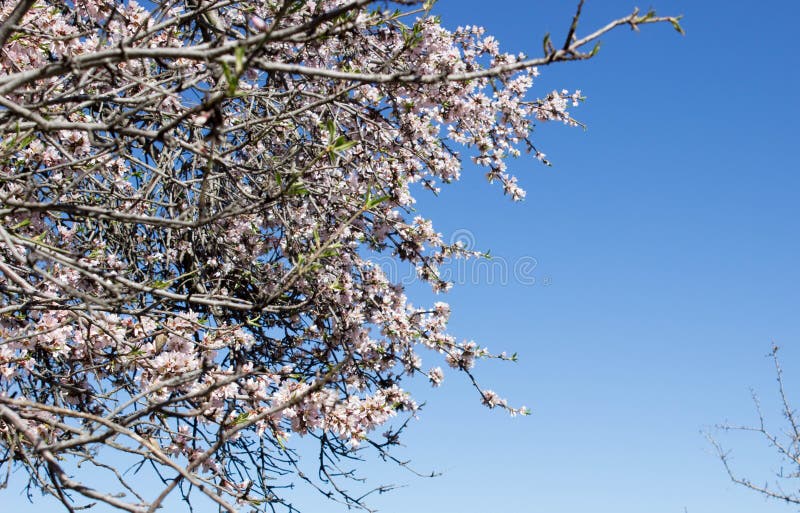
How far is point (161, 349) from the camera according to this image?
4.70 metres

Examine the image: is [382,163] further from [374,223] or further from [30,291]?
[30,291]

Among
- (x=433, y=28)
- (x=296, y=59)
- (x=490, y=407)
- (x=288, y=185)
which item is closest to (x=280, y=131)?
(x=296, y=59)

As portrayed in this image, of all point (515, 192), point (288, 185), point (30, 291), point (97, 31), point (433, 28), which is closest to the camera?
point (288, 185)

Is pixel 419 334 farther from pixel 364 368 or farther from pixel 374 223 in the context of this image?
pixel 374 223

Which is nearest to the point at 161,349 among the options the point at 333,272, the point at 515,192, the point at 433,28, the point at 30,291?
the point at 30,291

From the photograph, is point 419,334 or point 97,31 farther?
point 419,334

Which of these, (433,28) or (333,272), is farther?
(333,272)

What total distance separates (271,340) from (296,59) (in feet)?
8.64

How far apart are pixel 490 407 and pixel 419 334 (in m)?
1.24

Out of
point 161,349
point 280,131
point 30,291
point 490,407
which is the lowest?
point 30,291

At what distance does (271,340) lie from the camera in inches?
274

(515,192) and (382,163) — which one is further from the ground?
(515,192)

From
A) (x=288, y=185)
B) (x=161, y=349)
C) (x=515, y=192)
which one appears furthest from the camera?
(x=515, y=192)

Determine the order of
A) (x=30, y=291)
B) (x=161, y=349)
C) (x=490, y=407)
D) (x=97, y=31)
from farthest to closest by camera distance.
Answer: (x=490, y=407)
(x=97, y=31)
(x=161, y=349)
(x=30, y=291)
